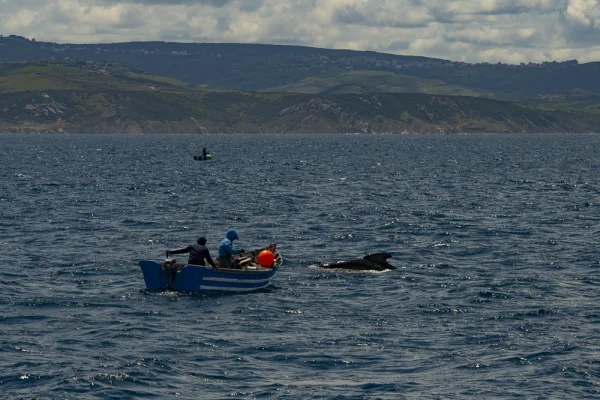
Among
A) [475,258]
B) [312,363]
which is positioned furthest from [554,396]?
[475,258]

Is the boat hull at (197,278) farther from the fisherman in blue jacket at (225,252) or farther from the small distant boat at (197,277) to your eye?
the fisherman in blue jacket at (225,252)

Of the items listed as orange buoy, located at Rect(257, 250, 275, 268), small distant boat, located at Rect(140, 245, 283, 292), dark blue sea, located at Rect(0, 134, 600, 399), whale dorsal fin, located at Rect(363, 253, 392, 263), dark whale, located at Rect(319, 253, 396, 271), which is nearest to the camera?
dark blue sea, located at Rect(0, 134, 600, 399)

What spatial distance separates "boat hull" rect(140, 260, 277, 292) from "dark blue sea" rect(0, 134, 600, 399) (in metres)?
0.61

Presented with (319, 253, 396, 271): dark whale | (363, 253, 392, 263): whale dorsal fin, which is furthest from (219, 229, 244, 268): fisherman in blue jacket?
(363, 253, 392, 263): whale dorsal fin

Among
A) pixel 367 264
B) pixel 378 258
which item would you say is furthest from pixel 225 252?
pixel 378 258

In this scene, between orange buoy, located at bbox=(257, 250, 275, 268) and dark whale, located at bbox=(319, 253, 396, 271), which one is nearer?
orange buoy, located at bbox=(257, 250, 275, 268)

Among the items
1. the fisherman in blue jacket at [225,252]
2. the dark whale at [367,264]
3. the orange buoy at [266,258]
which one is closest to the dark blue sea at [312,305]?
the dark whale at [367,264]

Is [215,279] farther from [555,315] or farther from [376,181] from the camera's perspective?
[376,181]

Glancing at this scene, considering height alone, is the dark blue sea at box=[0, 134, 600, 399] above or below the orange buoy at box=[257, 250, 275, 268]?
below

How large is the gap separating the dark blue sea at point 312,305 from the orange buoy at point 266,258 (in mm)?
1277

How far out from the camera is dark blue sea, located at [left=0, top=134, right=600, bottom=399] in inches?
1019

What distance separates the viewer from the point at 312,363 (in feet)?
90.6

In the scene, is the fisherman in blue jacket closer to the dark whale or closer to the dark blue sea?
the dark blue sea

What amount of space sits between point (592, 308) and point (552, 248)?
1645cm
